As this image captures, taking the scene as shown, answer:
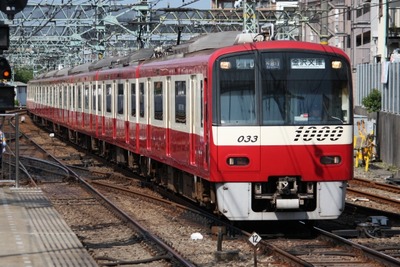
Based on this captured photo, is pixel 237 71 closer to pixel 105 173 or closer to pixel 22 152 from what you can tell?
pixel 105 173

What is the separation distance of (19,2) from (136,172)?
34.4 ft

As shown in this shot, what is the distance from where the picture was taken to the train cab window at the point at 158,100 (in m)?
16.8

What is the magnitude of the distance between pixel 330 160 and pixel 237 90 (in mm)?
1558

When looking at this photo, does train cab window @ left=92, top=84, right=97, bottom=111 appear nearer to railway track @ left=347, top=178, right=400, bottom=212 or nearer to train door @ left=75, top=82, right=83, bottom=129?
train door @ left=75, top=82, right=83, bottom=129

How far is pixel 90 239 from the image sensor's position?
13.0 m

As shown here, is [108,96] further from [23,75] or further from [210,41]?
[23,75]

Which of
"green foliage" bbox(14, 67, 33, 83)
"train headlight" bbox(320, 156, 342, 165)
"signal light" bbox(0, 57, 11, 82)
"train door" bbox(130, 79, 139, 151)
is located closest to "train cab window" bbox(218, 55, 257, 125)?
"train headlight" bbox(320, 156, 342, 165)

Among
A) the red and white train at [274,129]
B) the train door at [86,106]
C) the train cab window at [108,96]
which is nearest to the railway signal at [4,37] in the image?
the red and white train at [274,129]

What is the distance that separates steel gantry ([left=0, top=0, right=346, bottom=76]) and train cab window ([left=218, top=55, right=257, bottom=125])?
9.10m

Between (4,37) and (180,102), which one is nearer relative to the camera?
(4,37)

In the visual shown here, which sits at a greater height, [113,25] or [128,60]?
[113,25]

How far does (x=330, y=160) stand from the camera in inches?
495

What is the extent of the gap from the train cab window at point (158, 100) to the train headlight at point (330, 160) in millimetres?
4778

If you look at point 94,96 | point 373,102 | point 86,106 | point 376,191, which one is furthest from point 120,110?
point 373,102
